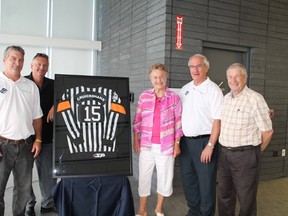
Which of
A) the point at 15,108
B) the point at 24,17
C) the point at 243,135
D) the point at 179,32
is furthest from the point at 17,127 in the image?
the point at 24,17

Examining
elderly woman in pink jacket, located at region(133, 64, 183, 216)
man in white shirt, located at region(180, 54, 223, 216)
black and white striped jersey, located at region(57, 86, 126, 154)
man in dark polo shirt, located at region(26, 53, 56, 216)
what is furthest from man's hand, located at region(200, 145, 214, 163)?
man in dark polo shirt, located at region(26, 53, 56, 216)

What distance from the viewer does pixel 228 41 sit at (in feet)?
11.8

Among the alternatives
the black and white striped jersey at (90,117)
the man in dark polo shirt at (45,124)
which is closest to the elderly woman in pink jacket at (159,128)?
the black and white striped jersey at (90,117)

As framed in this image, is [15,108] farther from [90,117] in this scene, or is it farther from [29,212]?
[29,212]

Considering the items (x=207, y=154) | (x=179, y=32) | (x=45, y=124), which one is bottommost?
(x=207, y=154)

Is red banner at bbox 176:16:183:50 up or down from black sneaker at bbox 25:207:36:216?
up

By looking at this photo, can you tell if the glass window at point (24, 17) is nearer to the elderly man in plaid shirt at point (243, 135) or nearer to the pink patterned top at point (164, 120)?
the pink patterned top at point (164, 120)

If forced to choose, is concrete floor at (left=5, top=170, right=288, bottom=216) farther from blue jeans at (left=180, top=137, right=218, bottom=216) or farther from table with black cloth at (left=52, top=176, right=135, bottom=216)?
table with black cloth at (left=52, top=176, right=135, bottom=216)

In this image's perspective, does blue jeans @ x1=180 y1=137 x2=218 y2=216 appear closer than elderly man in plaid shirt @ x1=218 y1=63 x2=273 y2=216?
No

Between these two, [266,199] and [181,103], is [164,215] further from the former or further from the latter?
[266,199]

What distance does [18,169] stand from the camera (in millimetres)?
2186

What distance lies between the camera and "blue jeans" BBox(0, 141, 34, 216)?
2.10 meters

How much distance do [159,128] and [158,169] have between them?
1.30ft

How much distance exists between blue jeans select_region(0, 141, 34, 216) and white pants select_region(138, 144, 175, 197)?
99 centimetres
